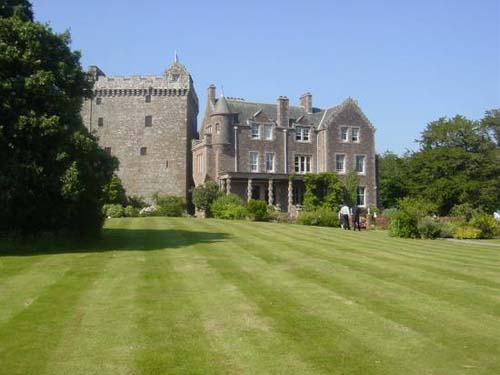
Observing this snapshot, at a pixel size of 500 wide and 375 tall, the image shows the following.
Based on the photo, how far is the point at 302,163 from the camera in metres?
53.6

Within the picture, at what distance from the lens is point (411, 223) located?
2656 cm

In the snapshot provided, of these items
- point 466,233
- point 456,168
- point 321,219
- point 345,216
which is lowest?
point 466,233

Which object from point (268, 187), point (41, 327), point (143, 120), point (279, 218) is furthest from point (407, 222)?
point (143, 120)

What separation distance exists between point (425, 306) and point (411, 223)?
18176mm

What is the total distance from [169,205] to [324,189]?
1483 cm

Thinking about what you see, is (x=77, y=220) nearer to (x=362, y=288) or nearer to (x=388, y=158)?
(x=362, y=288)

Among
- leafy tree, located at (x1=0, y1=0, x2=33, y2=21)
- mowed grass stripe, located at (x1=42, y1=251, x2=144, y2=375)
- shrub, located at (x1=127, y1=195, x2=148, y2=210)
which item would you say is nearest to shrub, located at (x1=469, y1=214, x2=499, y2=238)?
mowed grass stripe, located at (x1=42, y1=251, x2=144, y2=375)

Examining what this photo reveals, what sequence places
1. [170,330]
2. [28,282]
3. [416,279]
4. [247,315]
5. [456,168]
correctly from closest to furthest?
[170,330] → [247,315] → [28,282] → [416,279] → [456,168]

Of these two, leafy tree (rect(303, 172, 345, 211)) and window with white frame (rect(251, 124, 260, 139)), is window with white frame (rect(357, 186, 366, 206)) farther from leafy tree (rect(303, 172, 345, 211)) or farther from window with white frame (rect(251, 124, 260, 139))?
window with white frame (rect(251, 124, 260, 139))

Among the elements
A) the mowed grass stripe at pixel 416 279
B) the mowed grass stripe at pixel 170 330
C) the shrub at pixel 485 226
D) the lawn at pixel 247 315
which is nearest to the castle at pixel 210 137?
the shrub at pixel 485 226

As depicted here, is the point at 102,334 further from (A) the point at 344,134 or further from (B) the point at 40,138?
(A) the point at 344,134

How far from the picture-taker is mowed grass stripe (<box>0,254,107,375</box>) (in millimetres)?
6410

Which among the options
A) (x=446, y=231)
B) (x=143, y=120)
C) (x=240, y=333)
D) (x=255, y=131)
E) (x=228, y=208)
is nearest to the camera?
(x=240, y=333)

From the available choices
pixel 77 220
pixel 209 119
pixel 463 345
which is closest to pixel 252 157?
pixel 209 119
